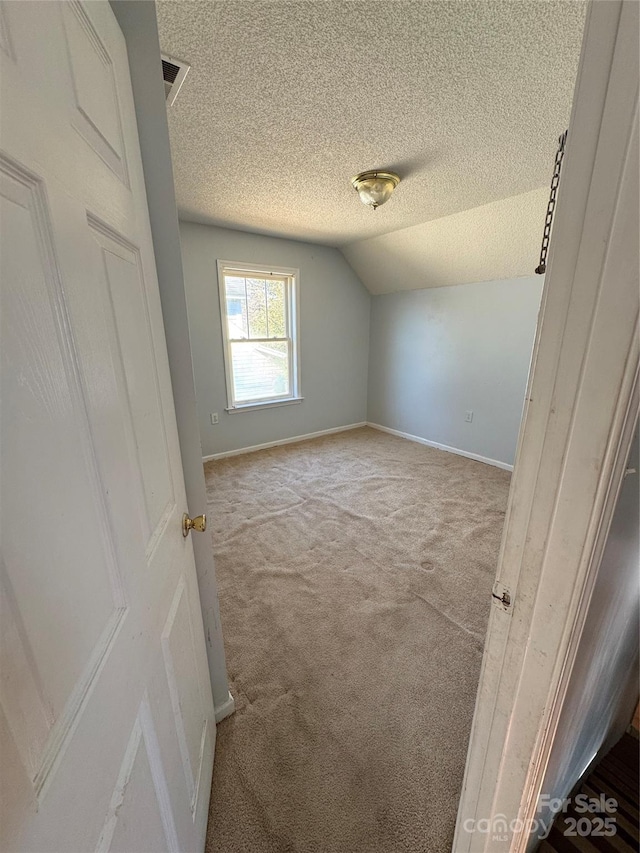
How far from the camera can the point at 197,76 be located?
Answer: 128 centimetres

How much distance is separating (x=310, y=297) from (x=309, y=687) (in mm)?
3657

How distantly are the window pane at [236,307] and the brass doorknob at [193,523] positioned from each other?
9.72ft

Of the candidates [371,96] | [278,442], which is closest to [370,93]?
[371,96]

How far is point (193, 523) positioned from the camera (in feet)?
2.94

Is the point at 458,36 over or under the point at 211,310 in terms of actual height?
over

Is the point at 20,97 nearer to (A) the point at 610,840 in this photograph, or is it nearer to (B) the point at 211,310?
(A) the point at 610,840

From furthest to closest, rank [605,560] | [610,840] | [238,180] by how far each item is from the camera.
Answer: [238,180] → [610,840] → [605,560]

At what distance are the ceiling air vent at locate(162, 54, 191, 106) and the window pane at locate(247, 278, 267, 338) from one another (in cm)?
220

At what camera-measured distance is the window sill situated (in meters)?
3.72

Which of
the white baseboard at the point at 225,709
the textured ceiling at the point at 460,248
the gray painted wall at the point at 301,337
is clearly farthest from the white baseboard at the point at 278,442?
the white baseboard at the point at 225,709

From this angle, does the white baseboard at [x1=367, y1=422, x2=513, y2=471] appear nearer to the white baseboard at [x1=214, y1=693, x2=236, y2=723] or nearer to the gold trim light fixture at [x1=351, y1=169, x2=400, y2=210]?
the gold trim light fixture at [x1=351, y1=169, x2=400, y2=210]

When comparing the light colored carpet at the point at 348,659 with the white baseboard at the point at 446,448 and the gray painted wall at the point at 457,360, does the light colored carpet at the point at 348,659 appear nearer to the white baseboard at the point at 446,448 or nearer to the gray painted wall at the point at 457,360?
the white baseboard at the point at 446,448

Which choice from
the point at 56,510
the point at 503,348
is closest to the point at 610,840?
the point at 56,510

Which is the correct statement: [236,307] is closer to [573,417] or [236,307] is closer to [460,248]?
[460,248]
